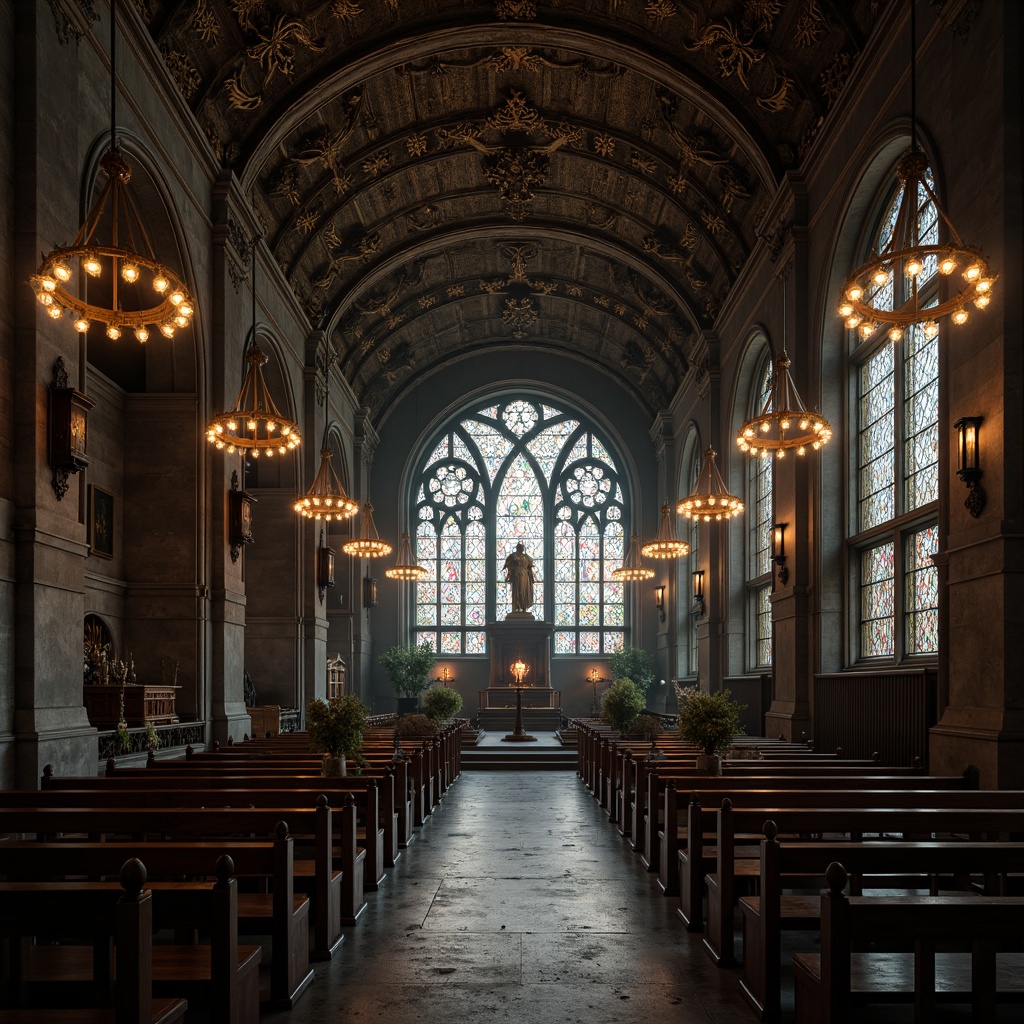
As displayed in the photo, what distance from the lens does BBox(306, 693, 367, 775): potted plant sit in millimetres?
8883

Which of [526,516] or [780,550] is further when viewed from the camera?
[526,516]

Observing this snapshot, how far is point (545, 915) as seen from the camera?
280 inches

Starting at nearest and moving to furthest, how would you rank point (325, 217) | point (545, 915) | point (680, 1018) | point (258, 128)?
point (680, 1018) < point (545, 915) < point (258, 128) < point (325, 217)

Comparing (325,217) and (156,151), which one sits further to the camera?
(325,217)

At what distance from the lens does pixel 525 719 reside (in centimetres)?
2764

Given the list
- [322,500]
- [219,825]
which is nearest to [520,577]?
[322,500]

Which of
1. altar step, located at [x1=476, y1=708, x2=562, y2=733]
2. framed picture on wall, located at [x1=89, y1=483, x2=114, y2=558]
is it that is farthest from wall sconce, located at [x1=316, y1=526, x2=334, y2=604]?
framed picture on wall, located at [x1=89, y1=483, x2=114, y2=558]

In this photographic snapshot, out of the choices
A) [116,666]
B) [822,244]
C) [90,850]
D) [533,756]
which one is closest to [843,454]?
[822,244]

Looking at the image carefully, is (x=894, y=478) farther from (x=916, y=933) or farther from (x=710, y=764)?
(x=916, y=933)

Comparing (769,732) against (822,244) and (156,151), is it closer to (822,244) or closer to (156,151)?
(822,244)

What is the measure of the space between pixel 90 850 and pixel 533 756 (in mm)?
16081

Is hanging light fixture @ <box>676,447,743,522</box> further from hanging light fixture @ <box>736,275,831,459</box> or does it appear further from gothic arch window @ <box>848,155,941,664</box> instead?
hanging light fixture @ <box>736,275,831,459</box>

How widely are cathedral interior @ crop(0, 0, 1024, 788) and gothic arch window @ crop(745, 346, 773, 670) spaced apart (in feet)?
0.35

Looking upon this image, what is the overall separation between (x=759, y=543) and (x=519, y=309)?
1110cm
